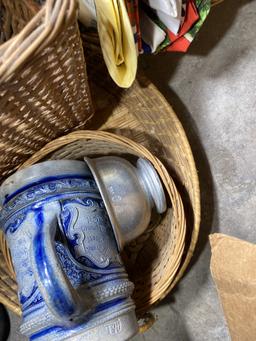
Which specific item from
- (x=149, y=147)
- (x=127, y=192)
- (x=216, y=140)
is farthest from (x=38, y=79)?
(x=216, y=140)

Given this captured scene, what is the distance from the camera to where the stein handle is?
65 cm

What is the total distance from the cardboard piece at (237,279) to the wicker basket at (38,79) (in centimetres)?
32

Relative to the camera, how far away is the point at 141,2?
33.2 inches

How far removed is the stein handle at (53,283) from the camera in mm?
653

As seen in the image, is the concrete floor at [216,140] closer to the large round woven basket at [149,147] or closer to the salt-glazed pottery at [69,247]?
the large round woven basket at [149,147]

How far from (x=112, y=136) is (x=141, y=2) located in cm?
22

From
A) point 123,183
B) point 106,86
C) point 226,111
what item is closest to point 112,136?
point 123,183

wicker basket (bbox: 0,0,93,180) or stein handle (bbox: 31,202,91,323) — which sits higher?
wicker basket (bbox: 0,0,93,180)

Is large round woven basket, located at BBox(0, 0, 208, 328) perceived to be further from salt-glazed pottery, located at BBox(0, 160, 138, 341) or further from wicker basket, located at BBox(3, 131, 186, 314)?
salt-glazed pottery, located at BBox(0, 160, 138, 341)

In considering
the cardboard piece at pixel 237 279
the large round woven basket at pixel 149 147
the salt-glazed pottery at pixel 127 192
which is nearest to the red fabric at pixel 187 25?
the large round woven basket at pixel 149 147

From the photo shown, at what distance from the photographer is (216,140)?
1.03m

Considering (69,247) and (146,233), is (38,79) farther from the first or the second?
(146,233)

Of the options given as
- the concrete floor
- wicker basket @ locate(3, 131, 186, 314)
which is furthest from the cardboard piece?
the concrete floor

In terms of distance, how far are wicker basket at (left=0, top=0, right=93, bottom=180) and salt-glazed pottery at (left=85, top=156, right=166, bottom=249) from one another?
10cm
